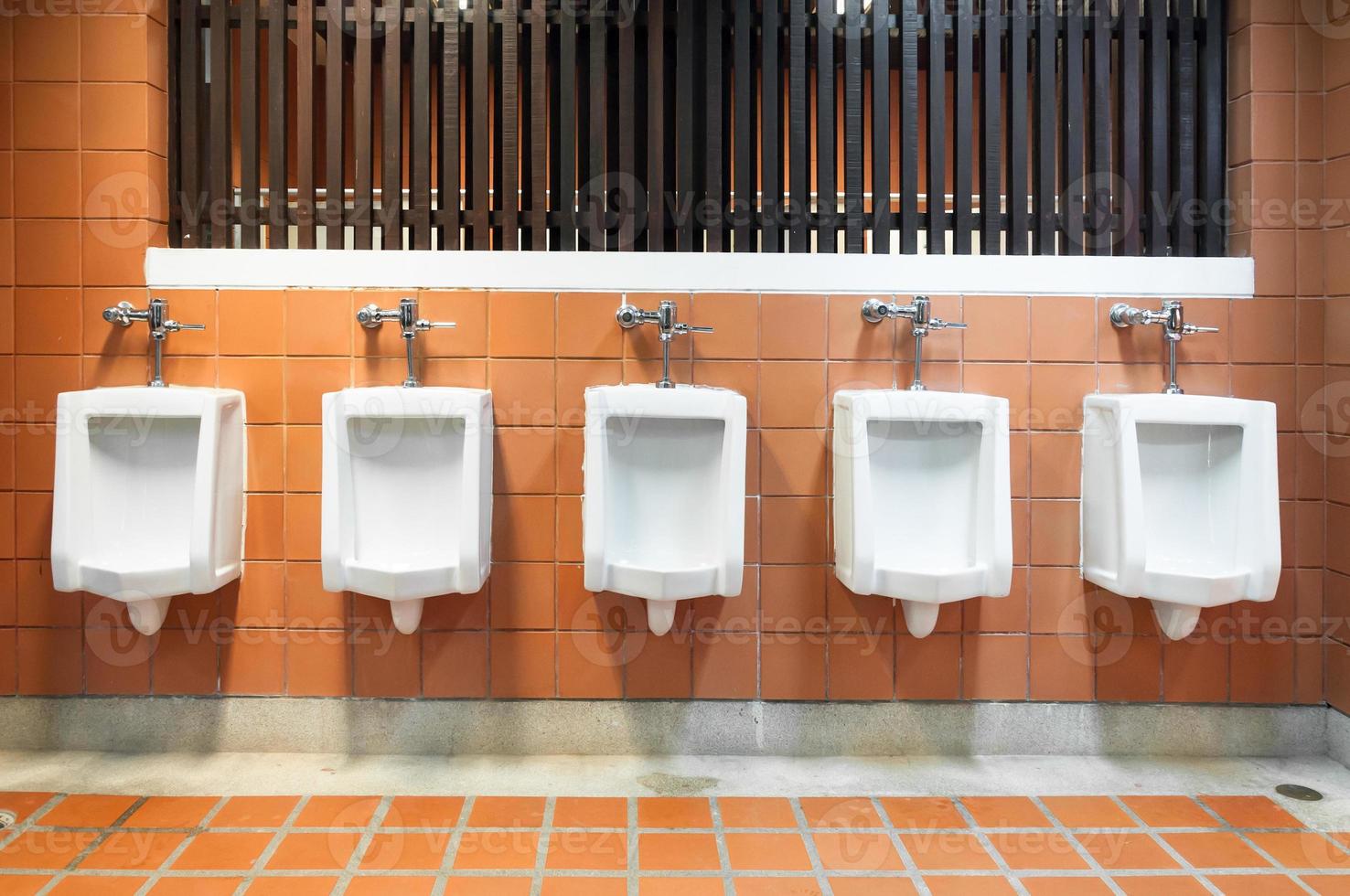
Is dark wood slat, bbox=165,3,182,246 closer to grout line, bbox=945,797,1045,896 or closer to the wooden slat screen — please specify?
the wooden slat screen

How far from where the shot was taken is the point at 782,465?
2.41 metres

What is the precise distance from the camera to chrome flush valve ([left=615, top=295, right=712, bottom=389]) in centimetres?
229

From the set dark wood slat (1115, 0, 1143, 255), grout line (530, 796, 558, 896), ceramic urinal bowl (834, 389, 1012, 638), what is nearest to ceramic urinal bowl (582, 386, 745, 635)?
ceramic urinal bowl (834, 389, 1012, 638)

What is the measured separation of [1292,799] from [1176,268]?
4.70ft

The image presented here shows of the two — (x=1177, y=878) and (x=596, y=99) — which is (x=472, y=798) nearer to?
(x=1177, y=878)

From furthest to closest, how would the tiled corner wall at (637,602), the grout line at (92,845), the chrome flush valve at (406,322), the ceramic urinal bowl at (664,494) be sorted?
1. the tiled corner wall at (637,602)
2. the chrome flush valve at (406,322)
3. the ceramic urinal bowl at (664,494)
4. the grout line at (92,845)

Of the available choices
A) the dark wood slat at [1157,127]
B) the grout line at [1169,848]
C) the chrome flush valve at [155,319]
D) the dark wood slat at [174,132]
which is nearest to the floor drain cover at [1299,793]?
the grout line at [1169,848]

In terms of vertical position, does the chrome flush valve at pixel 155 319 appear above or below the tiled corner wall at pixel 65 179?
below

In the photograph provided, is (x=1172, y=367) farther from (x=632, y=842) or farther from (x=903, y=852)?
(x=632, y=842)

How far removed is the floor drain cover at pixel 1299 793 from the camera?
2148mm

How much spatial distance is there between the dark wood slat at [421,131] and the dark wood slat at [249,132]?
0.45 meters

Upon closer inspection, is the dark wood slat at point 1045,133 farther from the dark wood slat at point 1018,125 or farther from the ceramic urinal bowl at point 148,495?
the ceramic urinal bowl at point 148,495

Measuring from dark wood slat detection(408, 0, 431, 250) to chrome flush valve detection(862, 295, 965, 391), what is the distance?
4.24 ft

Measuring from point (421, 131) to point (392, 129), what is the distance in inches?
3.2
